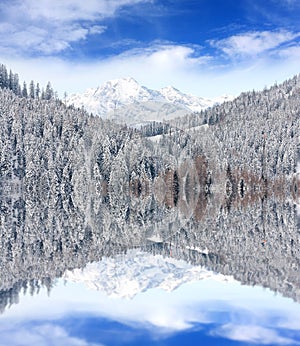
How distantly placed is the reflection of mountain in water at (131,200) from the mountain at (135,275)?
87 centimetres

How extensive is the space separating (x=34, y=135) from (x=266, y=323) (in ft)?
447

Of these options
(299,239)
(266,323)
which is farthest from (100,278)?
(299,239)

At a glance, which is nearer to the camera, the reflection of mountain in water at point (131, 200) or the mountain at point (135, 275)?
the mountain at point (135, 275)

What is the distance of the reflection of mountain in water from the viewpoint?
24.0m

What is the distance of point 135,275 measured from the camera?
787 inches

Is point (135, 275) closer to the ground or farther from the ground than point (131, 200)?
closer to the ground

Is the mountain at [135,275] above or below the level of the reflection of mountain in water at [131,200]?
below

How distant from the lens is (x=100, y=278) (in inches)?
762

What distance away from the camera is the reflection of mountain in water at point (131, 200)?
24031 millimetres

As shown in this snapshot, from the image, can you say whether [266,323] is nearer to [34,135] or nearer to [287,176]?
[34,135]

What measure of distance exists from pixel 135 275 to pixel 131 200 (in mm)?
65442

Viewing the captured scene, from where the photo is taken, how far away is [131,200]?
3361 inches

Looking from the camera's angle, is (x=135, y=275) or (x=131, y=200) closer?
(x=135, y=275)

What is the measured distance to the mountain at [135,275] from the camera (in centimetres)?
1744
